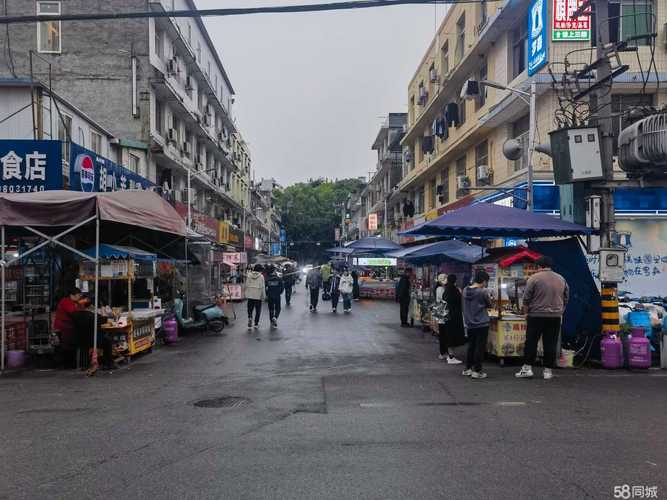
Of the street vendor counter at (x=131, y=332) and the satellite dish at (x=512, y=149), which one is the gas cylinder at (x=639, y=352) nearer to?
the satellite dish at (x=512, y=149)

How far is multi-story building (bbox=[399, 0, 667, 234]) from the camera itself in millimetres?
18203

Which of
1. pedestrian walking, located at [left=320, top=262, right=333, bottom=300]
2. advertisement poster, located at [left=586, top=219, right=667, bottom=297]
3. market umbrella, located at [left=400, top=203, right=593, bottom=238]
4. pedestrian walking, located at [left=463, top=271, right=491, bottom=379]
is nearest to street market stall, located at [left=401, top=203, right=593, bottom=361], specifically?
market umbrella, located at [left=400, top=203, right=593, bottom=238]

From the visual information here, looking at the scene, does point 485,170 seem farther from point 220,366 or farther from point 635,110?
point 220,366

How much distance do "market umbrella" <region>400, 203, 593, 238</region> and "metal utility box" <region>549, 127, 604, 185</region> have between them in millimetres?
955

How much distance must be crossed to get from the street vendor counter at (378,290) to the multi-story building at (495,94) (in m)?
4.66

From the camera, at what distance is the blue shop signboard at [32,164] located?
13.3 metres

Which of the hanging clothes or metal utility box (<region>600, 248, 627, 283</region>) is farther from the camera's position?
the hanging clothes

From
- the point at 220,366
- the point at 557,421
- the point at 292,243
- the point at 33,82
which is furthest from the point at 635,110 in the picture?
the point at 292,243

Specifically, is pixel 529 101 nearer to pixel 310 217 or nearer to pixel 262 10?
pixel 262 10

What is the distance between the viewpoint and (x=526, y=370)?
9.24m

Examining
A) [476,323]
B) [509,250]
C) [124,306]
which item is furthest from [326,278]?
[476,323]

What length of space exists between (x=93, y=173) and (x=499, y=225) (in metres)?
10.8

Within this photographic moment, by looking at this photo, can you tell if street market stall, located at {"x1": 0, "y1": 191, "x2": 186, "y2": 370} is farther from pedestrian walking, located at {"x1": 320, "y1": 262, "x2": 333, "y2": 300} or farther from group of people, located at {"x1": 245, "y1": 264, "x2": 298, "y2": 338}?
pedestrian walking, located at {"x1": 320, "y1": 262, "x2": 333, "y2": 300}

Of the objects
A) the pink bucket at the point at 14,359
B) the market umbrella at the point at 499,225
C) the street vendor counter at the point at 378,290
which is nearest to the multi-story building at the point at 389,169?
the street vendor counter at the point at 378,290
